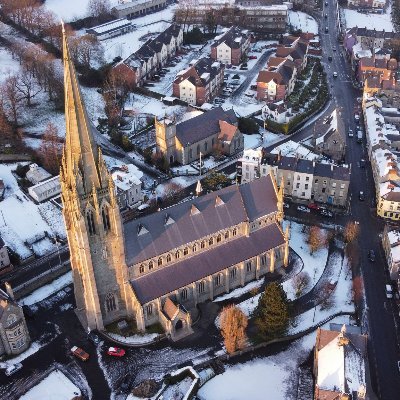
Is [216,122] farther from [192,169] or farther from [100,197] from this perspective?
[100,197]

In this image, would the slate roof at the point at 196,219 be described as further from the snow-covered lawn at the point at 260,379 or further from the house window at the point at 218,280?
the snow-covered lawn at the point at 260,379

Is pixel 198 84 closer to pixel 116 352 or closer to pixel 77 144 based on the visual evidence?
pixel 77 144

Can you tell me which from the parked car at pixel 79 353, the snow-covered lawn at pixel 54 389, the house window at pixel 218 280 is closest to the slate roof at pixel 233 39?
the house window at pixel 218 280

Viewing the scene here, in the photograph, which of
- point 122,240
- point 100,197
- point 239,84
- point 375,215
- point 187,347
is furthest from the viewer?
point 239,84

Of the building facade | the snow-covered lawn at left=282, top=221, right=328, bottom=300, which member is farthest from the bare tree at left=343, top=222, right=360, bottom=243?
the building facade

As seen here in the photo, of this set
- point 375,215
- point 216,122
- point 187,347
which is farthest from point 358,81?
point 187,347

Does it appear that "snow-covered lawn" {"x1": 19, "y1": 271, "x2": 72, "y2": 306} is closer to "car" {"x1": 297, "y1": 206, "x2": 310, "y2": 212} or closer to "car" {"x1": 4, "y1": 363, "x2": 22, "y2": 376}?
"car" {"x1": 4, "y1": 363, "x2": 22, "y2": 376}
